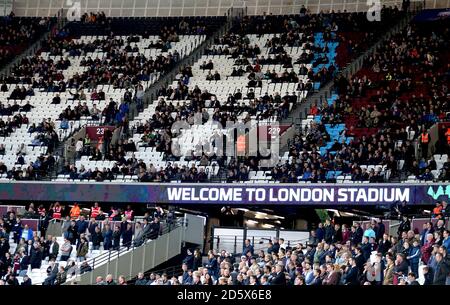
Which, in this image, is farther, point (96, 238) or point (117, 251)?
point (96, 238)

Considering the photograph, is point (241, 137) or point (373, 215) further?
point (241, 137)

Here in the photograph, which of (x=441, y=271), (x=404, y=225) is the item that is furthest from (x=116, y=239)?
(x=441, y=271)

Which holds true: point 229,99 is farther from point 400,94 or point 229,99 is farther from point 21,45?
point 21,45

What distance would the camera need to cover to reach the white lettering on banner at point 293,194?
37.6 metres

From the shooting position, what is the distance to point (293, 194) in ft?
127

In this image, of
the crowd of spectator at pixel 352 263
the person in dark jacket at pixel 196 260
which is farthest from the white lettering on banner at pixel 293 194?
the person in dark jacket at pixel 196 260

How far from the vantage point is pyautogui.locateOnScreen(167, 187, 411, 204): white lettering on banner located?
3756 cm

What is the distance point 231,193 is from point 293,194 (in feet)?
6.74

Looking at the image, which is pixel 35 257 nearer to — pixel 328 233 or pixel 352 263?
pixel 328 233

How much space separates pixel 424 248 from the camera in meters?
27.4
